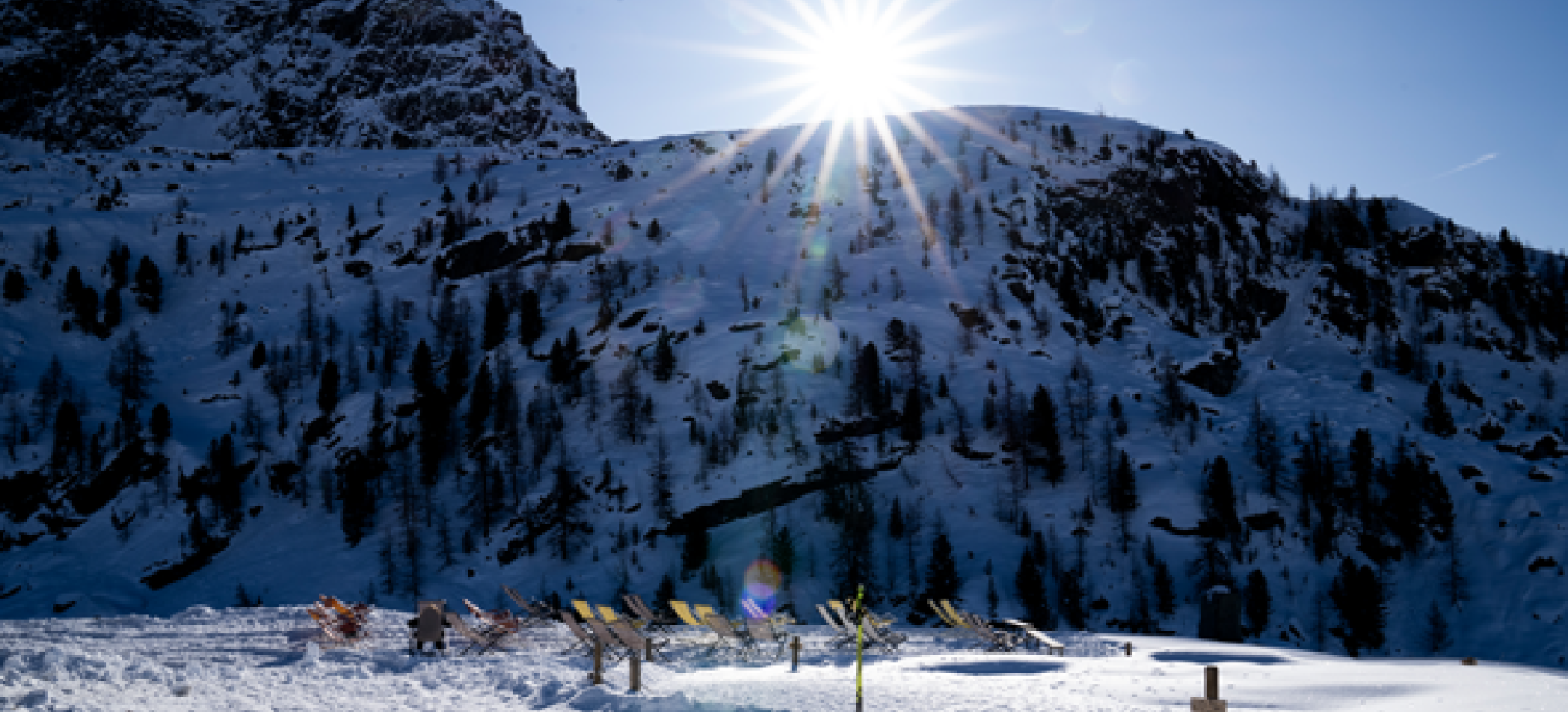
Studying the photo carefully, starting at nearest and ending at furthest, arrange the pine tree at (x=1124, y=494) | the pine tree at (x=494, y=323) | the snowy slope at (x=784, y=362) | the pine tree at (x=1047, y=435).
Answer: the snowy slope at (x=784, y=362) → the pine tree at (x=1124, y=494) → the pine tree at (x=1047, y=435) → the pine tree at (x=494, y=323)

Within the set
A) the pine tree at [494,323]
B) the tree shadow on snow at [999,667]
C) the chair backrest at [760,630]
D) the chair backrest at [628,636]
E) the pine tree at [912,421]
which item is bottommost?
the tree shadow on snow at [999,667]

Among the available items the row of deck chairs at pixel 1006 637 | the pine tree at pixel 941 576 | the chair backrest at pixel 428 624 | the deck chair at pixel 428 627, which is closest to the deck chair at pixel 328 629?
the deck chair at pixel 428 627

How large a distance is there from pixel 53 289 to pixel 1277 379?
149 meters

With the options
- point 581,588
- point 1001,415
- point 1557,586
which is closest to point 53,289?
point 581,588

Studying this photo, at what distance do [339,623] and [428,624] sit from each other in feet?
13.3

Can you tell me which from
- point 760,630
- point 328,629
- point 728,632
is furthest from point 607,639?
point 328,629

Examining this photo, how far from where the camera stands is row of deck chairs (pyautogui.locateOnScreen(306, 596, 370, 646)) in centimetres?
2350

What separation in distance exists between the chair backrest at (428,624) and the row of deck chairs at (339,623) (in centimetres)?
253

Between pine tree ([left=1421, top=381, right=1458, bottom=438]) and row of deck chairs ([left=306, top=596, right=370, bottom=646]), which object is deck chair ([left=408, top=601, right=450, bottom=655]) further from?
pine tree ([left=1421, top=381, right=1458, bottom=438])

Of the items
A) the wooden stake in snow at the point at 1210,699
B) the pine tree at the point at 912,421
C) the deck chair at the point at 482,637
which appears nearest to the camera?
the wooden stake in snow at the point at 1210,699

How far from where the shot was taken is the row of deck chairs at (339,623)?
23.5 meters

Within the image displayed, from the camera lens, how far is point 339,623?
24.7 meters

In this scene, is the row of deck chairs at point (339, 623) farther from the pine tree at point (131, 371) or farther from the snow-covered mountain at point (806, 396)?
the pine tree at point (131, 371)

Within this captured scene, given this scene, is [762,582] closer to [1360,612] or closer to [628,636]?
[1360,612]
